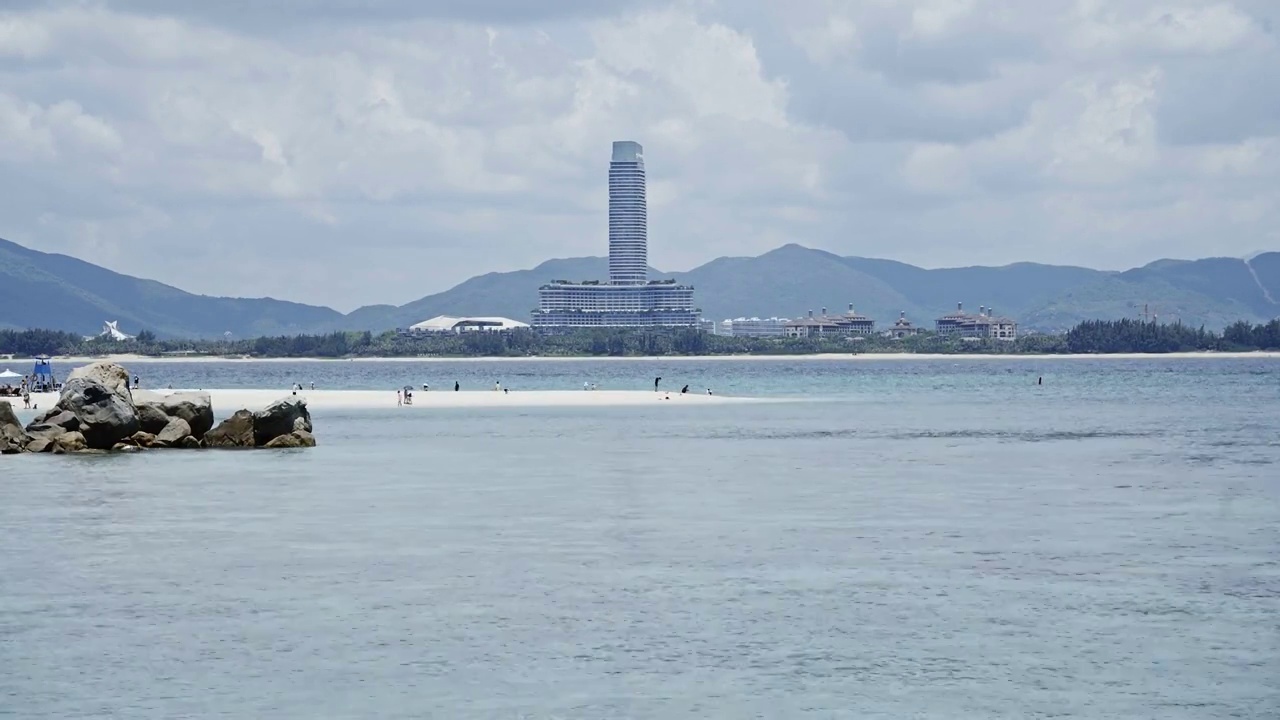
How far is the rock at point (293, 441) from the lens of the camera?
232ft

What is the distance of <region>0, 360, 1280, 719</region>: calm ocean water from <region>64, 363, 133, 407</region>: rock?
17.0ft

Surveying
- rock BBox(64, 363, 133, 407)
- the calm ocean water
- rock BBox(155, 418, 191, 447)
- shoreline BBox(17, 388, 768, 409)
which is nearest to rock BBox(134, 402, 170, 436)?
rock BBox(155, 418, 191, 447)

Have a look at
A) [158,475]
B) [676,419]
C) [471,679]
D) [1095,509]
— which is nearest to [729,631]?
[471,679]

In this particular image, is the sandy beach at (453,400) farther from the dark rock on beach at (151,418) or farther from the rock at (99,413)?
the rock at (99,413)

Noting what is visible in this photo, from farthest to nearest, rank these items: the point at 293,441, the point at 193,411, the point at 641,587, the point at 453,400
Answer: the point at 453,400 → the point at 193,411 → the point at 293,441 → the point at 641,587

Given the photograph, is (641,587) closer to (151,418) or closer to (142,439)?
(142,439)

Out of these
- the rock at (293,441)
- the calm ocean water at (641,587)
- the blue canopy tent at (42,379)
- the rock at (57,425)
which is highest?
the blue canopy tent at (42,379)

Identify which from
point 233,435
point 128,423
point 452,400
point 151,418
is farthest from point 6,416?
point 452,400

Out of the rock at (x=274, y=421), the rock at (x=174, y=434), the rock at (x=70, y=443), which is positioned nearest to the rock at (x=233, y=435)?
the rock at (x=274, y=421)

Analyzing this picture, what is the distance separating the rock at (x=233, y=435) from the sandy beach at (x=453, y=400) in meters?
39.0

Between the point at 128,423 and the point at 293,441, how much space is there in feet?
22.7

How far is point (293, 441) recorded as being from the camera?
233 ft

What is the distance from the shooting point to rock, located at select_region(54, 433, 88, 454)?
67438 millimetres

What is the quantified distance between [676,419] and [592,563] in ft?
210
